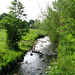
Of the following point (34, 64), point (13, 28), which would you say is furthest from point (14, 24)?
point (34, 64)

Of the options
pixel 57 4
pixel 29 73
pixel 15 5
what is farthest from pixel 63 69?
pixel 57 4

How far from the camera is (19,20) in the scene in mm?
18391

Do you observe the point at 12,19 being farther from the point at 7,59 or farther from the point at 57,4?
the point at 57,4

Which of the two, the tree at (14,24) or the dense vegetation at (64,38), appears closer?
the dense vegetation at (64,38)

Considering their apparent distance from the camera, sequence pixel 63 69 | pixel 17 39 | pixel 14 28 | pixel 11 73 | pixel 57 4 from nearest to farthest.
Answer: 1. pixel 63 69
2. pixel 11 73
3. pixel 14 28
4. pixel 17 39
5. pixel 57 4

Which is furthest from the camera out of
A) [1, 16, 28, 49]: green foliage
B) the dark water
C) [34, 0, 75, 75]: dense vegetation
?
[1, 16, 28, 49]: green foliage

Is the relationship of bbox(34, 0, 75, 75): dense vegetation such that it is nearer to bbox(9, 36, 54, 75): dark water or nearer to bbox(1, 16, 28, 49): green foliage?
bbox(9, 36, 54, 75): dark water

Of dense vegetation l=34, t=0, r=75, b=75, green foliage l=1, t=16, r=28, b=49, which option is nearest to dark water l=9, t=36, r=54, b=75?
dense vegetation l=34, t=0, r=75, b=75

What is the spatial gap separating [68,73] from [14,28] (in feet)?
44.5

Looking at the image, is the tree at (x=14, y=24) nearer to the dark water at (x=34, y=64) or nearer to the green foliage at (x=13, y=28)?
the green foliage at (x=13, y=28)

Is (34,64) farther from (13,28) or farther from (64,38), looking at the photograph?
(64,38)

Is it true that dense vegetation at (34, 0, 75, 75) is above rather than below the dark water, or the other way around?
above

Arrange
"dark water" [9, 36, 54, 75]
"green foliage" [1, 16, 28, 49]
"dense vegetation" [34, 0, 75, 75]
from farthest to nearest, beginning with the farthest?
1. "green foliage" [1, 16, 28, 49]
2. "dark water" [9, 36, 54, 75]
3. "dense vegetation" [34, 0, 75, 75]

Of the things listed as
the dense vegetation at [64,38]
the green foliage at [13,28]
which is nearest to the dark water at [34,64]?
the dense vegetation at [64,38]
